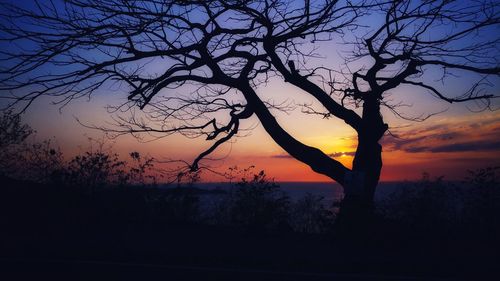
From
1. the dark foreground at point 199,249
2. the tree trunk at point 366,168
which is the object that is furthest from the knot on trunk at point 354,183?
the dark foreground at point 199,249

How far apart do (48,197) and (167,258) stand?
563 centimetres

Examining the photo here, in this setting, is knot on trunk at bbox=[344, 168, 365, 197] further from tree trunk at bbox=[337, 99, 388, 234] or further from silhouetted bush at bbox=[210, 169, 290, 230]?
silhouetted bush at bbox=[210, 169, 290, 230]

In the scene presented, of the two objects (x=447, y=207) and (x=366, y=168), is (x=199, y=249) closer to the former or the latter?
(x=366, y=168)

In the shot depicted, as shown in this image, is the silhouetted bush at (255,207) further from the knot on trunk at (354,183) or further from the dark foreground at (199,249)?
the knot on trunk at (354,183)

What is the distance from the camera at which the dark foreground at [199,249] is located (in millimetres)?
6043

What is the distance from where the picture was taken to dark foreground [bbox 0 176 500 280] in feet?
19.8

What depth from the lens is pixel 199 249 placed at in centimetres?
744

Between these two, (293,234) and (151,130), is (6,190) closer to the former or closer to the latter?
(151,130)

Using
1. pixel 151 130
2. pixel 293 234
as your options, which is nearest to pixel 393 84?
pixel 293 234

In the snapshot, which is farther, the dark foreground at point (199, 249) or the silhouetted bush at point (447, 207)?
the silhouetted bush at point (447, 207)

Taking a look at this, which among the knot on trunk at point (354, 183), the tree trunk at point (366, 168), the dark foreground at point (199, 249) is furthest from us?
the tree trunk at point (366, 168)

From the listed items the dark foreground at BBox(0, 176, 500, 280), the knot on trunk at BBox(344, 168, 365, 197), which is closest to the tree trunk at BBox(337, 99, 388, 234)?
the dark foreground at BBox(0, 176, 500, 280)

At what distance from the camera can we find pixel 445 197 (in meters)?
11.2

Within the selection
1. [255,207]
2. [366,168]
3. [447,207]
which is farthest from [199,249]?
[447,207]
